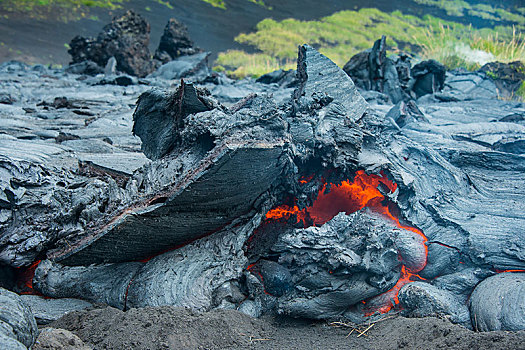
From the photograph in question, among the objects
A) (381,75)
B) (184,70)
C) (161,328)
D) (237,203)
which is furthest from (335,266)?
(184,70)

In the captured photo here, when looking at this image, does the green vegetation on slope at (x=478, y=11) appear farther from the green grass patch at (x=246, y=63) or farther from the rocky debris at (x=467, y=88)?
the rocky debris at (x=467, y=88)

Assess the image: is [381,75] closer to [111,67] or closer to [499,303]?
[499,303]

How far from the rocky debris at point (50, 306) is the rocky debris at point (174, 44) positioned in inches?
573

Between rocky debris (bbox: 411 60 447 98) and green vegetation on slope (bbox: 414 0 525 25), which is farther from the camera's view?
green vegetation on slope (bbox: 414 0 525 25)

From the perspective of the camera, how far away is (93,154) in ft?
14.0

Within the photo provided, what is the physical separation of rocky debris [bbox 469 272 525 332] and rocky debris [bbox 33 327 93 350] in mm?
2498

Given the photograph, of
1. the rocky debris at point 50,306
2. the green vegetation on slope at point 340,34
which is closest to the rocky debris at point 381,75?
the rocky debris at point 50,306

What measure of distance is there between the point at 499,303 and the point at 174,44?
16.1m

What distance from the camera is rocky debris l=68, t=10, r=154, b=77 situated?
13133 mm

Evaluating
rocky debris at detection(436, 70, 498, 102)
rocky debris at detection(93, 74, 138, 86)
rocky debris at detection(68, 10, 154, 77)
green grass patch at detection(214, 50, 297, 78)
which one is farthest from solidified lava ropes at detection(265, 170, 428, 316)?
green grass patch at detection(214, 50, 297, 78)

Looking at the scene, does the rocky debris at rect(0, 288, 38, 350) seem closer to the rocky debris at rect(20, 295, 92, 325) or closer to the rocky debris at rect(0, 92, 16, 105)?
the rocky debris at rect(20, 295, 92, 325)

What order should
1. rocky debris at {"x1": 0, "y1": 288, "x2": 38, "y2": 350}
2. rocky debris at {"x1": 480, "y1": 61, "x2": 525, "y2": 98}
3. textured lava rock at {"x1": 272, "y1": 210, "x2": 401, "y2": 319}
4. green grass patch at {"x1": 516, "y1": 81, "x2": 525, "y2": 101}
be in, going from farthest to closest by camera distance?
1. rocky debris at {"x1": 480, "y1": 61, "x2": 525, "y2": 98}
2. green grass patch at {"x1": 516, "y1": 81, "x2": 525, "y2": 101}
3. textured lava rock at {"x1": 272, "y1": 210, "x2": 401, "y2": 319}
4. rocky debris at {"x1": 0, "y1": 288, "x2": 38, "y2": 350}

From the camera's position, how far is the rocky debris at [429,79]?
7848 millimetres

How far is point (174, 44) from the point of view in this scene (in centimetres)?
1591
